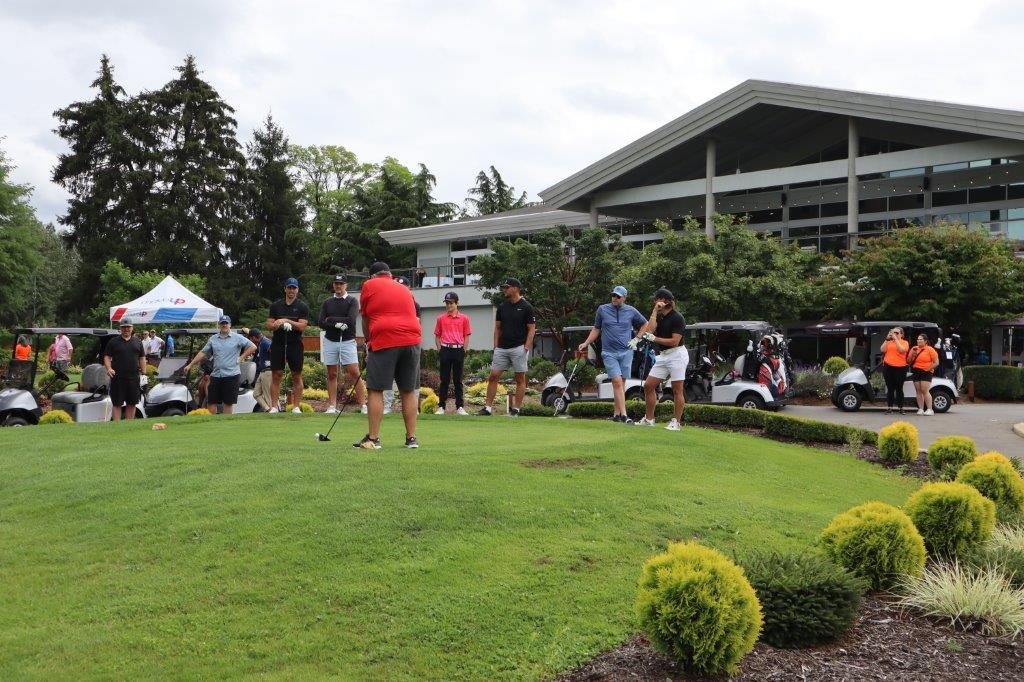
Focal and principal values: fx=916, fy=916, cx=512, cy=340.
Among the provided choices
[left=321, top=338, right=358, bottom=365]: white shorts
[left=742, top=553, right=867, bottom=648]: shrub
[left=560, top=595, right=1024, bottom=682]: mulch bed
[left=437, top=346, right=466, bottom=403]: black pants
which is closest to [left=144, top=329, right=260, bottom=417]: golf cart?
[left=321, top=338, right=358, bottom=365]: white shorts

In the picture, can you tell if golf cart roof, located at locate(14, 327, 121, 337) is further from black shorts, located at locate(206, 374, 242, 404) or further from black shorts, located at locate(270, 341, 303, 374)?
black shorts, located at locate(270, 341, 303, 374)

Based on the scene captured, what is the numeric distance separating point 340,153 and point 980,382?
2371 inches

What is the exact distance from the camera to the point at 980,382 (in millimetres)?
25094

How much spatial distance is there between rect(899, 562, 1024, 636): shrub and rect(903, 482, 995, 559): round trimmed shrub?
3.05 feet

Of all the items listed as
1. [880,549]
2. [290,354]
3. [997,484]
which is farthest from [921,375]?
[880,549]

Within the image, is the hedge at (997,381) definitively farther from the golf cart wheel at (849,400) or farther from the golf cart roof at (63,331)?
the golf cart roof at (63,331)

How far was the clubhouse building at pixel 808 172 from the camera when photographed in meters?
32.0

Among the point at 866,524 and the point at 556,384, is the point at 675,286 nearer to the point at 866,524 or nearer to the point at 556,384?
the point at 556,384

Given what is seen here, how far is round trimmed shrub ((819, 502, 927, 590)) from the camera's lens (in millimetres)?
5727

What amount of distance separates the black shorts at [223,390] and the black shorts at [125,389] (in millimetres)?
1127

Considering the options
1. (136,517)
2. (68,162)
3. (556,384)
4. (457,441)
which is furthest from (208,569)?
(68,162)

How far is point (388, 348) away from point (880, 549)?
4692 mm

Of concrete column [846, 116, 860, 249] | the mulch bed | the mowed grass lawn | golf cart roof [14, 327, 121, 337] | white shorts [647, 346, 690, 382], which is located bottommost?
the mulch bed

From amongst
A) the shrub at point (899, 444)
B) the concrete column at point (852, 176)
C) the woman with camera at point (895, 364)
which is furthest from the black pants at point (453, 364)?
the concrete column at point (852, 176)
